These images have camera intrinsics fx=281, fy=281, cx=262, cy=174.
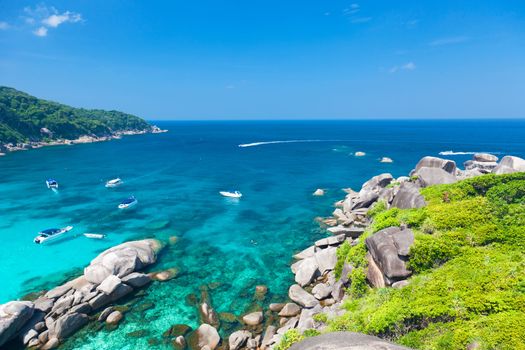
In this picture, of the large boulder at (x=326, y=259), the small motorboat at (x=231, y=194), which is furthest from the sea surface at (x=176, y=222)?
the large boulder at (x=326, y=259)

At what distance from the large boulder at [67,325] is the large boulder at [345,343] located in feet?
59.5

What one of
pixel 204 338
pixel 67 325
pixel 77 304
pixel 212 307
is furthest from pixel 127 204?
pixel 204 338

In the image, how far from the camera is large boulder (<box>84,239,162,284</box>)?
2555cm

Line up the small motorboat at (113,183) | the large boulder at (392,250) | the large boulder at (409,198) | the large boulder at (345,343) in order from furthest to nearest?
1. the small motorboat at (113,183)
2. the large boulder at (409,198)
3. the large boulder at (392,250)
4. the large boulder at (345,343)

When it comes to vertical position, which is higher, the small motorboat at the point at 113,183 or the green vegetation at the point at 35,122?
the green vegetation at the point at 35,122

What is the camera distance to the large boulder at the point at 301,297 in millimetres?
22656

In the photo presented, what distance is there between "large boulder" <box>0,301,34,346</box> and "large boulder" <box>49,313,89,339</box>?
2.16 meters

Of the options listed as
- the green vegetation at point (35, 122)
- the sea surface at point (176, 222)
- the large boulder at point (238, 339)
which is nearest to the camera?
the large boulder at point (238, 339)

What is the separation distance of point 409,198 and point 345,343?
20.3 m

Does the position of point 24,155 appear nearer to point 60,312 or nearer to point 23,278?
point 23,278

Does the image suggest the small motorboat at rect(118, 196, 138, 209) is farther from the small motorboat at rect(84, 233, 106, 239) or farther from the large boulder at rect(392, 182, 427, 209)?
the large boulder at rect(392, 182, 427, 209)

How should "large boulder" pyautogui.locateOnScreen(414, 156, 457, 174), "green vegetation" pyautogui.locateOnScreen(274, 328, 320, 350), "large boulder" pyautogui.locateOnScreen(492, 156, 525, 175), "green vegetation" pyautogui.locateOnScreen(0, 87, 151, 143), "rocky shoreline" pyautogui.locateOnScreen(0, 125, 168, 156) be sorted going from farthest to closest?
"green vegetation" pyautogui.locateOnScreen(0, 87, 151, 143) → "rocky shoreline" pyautogui.locateOnScreen(0, 125, 168, 156) → "large boulder" pyautogui.locateOnScreen(414, 156, 457, 174) → "large boulder" pyautogui.locateOnScreen(492, 156, 525, 175) → "green vegetation" pyautogui.locateOnScreen(274, 328, 320, 350)

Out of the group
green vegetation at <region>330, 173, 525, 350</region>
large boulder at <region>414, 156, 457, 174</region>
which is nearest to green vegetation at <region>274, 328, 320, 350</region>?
green vegetation at <region>330, 173, 525, 350</region>

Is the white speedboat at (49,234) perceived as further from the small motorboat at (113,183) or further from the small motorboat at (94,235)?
the small motorboat at (113,183)
